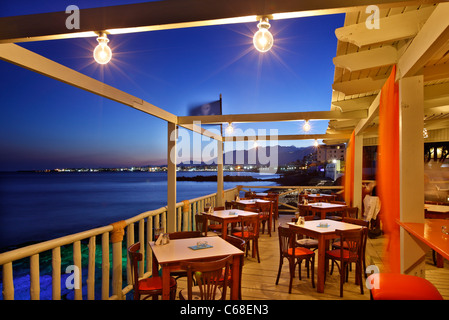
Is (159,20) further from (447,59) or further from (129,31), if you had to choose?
(447,59)

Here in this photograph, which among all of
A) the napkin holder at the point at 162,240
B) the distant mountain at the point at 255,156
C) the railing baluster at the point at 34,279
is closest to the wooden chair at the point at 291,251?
the napkin holder at the point at 162,240

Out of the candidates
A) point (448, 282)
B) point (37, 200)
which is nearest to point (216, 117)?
point (448, 282)

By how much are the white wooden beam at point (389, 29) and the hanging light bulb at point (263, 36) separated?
1.44m

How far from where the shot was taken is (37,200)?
135ft

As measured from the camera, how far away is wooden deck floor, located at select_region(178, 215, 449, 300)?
3.58 m

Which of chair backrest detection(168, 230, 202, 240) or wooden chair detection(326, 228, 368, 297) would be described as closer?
wooden chair detection(326, 228, 368, 297)

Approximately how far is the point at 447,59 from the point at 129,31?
363 centimetres

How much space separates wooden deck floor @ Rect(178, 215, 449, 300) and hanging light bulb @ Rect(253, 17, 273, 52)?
302 centimetres

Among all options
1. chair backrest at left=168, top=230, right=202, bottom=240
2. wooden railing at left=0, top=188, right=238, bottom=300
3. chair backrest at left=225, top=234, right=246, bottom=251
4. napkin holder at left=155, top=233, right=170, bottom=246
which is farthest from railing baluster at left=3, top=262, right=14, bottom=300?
chair backrest at left=225, top=234, right=246, bottom=251

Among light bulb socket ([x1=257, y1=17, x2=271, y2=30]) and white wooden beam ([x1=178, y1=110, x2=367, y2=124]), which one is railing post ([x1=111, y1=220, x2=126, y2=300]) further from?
white wooden beam ([x1=178, y1=110, x2=367, y2=124])

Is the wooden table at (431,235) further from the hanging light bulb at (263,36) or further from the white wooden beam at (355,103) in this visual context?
the white wooden beam at (355,103)

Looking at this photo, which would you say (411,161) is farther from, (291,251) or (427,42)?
(291,251)

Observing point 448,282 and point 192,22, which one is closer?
point 192,22

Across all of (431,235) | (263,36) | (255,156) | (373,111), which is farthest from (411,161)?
(255,156)
